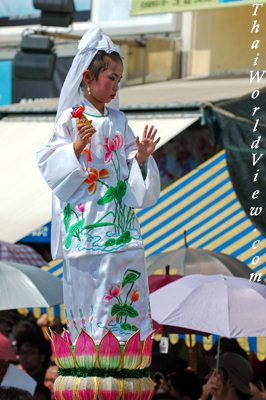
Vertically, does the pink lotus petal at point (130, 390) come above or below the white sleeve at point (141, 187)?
below

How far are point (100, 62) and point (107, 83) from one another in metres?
0.10

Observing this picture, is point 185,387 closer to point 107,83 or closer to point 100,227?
point 100,227

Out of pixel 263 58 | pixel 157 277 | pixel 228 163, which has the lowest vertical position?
pixel 157 277

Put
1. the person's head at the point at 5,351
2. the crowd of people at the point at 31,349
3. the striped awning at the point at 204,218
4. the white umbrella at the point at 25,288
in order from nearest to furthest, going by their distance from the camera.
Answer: the person's head at the point at 5,351, the white umbrella at the point at 25,288, the crowd of people at the point at 31,349, the striped awning at the point at 204,218

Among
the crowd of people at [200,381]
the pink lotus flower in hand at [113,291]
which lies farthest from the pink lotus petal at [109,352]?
the crowd of people at [200,381]

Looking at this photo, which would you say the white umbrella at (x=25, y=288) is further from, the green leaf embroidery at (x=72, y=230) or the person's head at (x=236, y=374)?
the green leaf embroidery at (x=72, y=230)

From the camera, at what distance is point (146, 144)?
17.8ft

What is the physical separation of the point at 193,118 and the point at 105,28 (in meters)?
4.57

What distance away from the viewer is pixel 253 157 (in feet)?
29.0

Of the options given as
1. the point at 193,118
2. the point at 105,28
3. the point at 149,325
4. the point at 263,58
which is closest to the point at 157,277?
the point at 193,118

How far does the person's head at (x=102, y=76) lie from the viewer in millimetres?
5496

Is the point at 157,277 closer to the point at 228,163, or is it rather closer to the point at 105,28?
the point at 228,163

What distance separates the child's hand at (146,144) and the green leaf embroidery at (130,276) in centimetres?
53

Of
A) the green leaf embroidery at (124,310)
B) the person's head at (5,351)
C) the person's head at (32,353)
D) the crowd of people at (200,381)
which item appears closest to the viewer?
the green leaf embroidery at (124,310)
